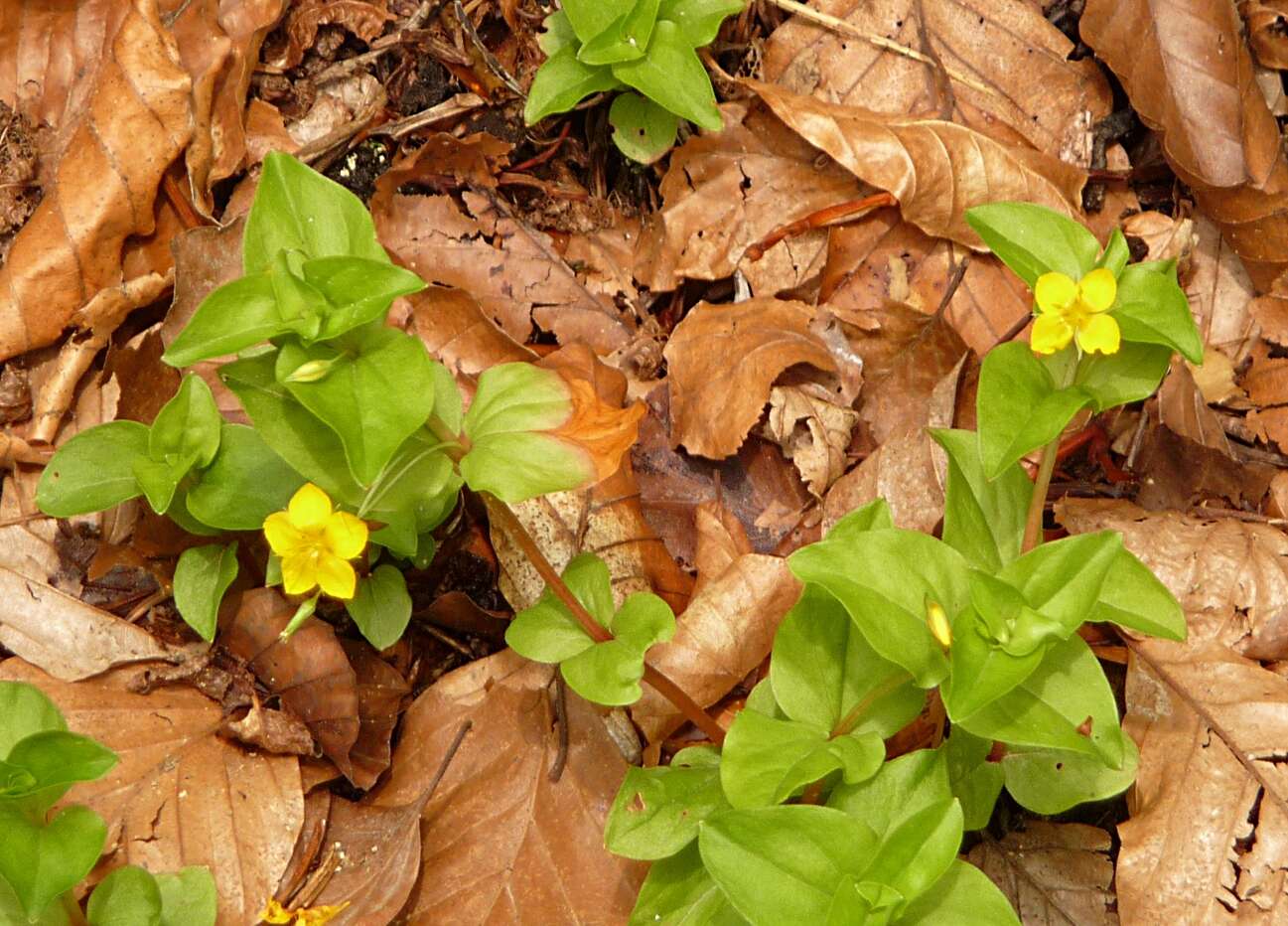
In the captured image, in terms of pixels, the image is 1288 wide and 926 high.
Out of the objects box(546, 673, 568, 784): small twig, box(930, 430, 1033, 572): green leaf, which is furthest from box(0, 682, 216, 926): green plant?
box(930, 430, 1033, 572): green leaf

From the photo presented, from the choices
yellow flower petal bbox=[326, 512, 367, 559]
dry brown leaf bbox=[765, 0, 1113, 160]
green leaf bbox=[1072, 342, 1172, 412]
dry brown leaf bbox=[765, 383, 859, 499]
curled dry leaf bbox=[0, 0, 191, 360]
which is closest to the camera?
yellow flower petal bbox=[326, 512, 367, 559]

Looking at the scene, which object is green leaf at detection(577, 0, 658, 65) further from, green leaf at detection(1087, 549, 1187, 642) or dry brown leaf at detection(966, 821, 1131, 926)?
dry brown leaf at detection(966, 821, 1131, 926)

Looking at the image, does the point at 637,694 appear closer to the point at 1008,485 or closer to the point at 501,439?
the point at 501,439

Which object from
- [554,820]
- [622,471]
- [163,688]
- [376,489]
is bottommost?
[554,820]

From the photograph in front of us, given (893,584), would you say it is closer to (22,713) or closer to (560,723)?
(560,723)

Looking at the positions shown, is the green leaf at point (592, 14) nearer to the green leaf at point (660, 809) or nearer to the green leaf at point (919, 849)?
the green leaf at point (660, 809)

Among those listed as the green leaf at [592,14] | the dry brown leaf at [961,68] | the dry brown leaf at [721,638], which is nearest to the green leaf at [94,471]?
the dry brown leaf at [721,638]

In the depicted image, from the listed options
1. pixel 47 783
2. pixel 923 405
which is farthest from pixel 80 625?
pixel 923 405
